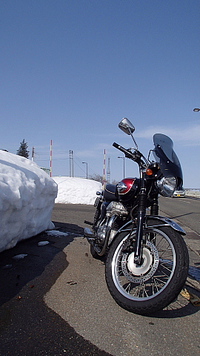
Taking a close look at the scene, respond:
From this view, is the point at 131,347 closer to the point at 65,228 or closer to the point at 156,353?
the point at 156,353

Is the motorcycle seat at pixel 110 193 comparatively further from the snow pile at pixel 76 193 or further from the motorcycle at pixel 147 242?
the snow pile at pixel 76 193

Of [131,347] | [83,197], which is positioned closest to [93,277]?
[131,347]

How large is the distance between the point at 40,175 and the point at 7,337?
11.7ft

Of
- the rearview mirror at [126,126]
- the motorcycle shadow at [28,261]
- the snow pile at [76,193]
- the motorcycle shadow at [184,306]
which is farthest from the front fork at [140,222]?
the snow pile at [76,193]

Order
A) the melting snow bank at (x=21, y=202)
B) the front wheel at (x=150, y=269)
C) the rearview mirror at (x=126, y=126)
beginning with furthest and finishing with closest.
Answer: the melting snow bank at (x=21, y=202) → the rearview mirror at (x=126, y=126) → the front wheel at (x=150, y=269)

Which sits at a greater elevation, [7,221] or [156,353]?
[7,221]

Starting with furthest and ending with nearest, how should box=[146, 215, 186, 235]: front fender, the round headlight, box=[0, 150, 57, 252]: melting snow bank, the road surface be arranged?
box=[0, 150, 57, 252]: melting snow bank
the round headlight
box=[146, 215, 186, 235]: front fender
the road surface

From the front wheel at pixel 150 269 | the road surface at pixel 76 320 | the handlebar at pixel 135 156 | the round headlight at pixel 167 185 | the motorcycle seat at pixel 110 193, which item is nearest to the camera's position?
the road surface at pixel 76 320

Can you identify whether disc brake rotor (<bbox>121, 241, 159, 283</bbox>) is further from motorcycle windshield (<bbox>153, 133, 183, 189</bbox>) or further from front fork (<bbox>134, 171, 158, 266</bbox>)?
motorcycle windshield (<bbox>153, 133, 183, 189</bbox>)

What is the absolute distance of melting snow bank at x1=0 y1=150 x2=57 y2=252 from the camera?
382 centimetres

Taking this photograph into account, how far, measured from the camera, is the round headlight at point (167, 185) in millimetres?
2973

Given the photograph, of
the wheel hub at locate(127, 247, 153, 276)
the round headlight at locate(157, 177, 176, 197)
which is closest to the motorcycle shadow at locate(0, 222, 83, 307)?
the wheel hub at locate(127, 247, 153, 276)

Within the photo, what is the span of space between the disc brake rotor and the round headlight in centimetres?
53

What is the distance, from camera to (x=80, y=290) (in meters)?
3.12
